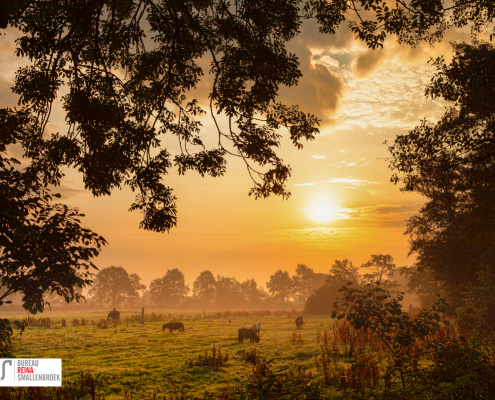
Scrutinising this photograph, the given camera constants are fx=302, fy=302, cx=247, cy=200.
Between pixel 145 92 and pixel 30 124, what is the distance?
3.97m

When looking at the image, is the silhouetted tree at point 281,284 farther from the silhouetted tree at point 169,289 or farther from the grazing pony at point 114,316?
the grazing pony at point 114,316

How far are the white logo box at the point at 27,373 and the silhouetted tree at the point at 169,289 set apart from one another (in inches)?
4209

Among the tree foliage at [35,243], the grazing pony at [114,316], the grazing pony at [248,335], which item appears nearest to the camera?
the tree foliage at [35,243]

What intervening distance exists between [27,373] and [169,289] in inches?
4256

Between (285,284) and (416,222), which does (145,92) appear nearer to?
(416,222)

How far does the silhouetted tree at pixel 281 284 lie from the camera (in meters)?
117

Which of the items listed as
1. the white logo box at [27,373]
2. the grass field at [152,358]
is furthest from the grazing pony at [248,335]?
the white logo box at [27,373]

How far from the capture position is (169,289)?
362ft

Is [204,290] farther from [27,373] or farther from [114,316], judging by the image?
[27,373]

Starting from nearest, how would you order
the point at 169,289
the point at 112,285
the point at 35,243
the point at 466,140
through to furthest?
the point at 35,243
the point at 466,140
the point at 112,285
the point at 169,289

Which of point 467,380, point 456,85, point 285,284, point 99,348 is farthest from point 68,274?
point 285,284

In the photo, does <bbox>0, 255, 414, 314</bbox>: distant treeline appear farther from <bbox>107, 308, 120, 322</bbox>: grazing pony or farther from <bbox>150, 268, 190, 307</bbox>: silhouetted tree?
<bbox>107, 308, 120, 322</bbox>: grazing pony

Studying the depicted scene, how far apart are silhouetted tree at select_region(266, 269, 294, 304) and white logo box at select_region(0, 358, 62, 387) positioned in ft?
371

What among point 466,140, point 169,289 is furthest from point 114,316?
point 169,289
